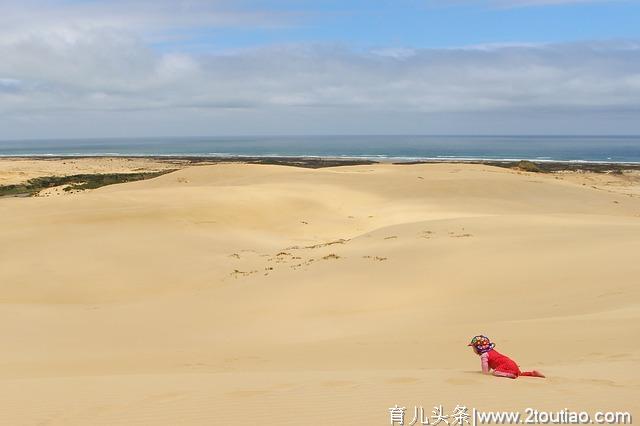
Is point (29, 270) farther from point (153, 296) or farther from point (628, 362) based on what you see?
point (628, 362)

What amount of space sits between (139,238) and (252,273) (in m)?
5.35

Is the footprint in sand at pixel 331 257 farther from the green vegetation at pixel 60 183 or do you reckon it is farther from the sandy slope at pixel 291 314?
the green vegetation at pixel 60 183

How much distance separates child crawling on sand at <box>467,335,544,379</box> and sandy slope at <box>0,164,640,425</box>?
224 mm

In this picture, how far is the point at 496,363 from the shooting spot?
6.38 metres

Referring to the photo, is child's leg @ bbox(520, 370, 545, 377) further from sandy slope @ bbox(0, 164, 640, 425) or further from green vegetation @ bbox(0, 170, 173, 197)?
green vegetation @ bbox(0, 170, 173, 197)

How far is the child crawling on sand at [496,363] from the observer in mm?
6230

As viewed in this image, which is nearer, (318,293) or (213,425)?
(213,425)

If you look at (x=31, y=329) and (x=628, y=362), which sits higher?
(x=628, y=362)

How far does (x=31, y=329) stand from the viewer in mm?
10609

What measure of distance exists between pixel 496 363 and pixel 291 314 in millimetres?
5441

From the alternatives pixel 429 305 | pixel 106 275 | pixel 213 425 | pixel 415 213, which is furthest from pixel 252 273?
pixel 415 213

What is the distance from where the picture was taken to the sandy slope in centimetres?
576

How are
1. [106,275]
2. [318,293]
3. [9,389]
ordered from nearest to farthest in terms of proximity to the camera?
[9,389] < [318,293] < [106,275]

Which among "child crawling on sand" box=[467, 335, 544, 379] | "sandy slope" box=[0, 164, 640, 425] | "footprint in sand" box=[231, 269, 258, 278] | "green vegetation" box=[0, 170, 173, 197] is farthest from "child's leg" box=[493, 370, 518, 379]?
"green vegetation" box=[0, 170, 173, 197]
